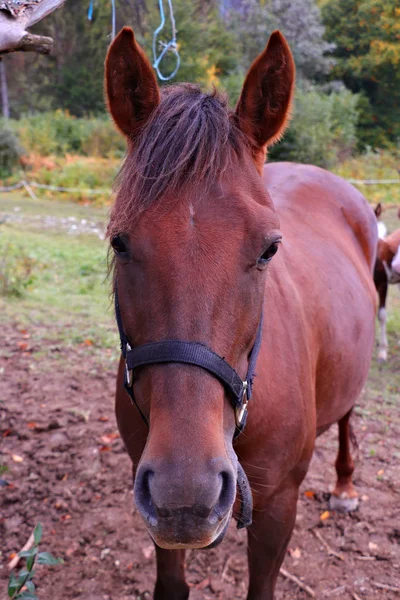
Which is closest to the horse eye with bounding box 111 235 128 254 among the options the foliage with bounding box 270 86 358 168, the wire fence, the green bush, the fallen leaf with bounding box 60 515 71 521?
the fallen leaf with bounding box 60 515 71 521

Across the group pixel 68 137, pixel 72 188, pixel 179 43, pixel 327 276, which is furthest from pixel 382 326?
pixel 68 137

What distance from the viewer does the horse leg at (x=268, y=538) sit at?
217 cm

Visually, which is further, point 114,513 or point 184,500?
point 114,513

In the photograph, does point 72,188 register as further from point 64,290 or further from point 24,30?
point 24,30

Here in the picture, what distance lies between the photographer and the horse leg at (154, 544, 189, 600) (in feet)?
7.54

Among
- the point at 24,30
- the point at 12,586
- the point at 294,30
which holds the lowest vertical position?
the point at 12,586

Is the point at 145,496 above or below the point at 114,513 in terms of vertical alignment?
above

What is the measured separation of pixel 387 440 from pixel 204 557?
1.98 m

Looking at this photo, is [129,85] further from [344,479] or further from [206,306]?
[344,479]

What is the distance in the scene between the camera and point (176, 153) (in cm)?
159

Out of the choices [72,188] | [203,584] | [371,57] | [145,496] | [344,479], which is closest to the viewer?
[145,496]

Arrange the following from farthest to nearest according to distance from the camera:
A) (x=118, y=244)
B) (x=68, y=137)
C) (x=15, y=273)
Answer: (x=68, y=137) → (x=15, y=273) → (x=118, y=244)

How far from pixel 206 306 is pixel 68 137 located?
23183 mm

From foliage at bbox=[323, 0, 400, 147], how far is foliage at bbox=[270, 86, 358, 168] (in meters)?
3.95
